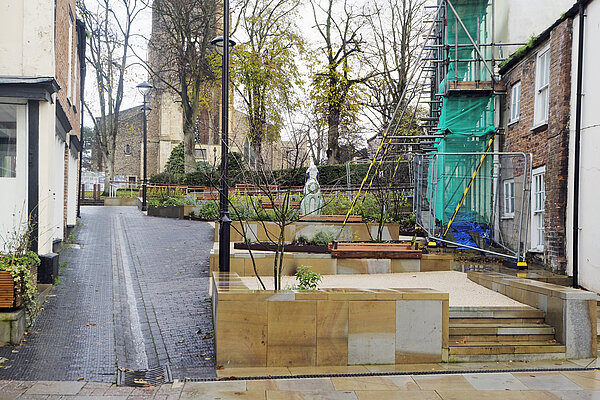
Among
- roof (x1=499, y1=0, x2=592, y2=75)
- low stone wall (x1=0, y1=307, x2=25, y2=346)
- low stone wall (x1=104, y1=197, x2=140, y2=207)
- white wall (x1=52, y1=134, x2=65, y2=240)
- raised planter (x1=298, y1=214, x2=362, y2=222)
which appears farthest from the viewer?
low stone wall (x1=104, y1=197, x2=140, y2=207)

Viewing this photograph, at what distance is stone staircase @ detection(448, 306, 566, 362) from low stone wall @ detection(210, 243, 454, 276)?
13.3ft

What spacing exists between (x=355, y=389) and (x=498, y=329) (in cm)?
278

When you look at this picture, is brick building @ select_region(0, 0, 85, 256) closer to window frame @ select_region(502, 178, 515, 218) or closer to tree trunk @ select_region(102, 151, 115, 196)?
window frame @ select_region(502, 178, 515, 218)

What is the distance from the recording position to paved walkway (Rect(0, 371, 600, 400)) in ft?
20.9

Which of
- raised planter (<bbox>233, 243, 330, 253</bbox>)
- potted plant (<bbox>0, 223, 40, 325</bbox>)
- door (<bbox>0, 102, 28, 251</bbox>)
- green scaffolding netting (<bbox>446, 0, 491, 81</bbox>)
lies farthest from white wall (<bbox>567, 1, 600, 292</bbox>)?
door (<bbox>0, 102, 28, 251</bbox>)

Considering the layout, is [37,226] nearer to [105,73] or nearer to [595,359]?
[595,359]

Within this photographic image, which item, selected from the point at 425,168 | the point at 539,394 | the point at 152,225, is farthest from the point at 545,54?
the point at 152,225

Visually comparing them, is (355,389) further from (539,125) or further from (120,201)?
(120,201)

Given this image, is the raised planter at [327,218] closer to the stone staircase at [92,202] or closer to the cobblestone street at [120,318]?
the cobblestone street at [120,318]

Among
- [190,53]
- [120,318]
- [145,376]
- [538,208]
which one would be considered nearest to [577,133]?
[538,208]

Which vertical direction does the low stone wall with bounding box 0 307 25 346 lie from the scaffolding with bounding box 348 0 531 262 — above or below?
below

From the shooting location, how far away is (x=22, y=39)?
35.2 ft

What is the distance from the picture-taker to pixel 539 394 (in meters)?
6.49

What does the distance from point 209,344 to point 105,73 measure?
32811mm
